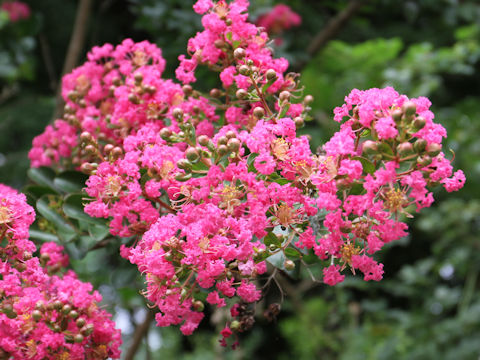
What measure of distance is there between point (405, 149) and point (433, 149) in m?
0.05

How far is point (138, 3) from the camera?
288 cm

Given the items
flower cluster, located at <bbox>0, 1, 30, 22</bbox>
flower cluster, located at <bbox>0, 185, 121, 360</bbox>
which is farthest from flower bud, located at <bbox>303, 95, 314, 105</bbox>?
flower cluster, located at <bbox>0, 1, 30, 22</bbox>

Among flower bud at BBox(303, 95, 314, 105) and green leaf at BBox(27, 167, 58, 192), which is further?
green leaf at BBox(27, 167, 58, 192)

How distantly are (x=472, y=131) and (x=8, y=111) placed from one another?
314 centimetres

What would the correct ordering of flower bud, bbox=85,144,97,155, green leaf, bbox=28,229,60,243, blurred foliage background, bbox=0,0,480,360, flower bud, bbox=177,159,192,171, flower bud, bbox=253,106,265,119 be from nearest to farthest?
1. flower bud, bbox=177,159,192,171
2. flower bud, bbox=253,106,265,119
3. flower bud, bbox=85,144,97,155
4. green leaf, bbox=28,229,60,243
5. blurred foliage background, bbox=0,0,480,360

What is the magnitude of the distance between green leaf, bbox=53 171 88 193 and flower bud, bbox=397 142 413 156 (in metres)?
0.84

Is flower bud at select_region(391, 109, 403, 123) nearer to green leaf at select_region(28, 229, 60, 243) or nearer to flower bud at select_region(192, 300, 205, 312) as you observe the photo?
flower bud at select_region(192, 300, 205, 312)

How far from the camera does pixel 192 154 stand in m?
1.08

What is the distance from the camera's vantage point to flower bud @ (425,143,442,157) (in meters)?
0.99

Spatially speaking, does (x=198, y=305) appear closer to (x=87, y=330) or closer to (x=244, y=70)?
(x=87, y=330)

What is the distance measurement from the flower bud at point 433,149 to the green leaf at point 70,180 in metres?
0.88

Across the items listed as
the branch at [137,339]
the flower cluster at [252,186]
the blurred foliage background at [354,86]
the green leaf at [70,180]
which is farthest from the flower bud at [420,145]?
the blurred foliage background at [354,86]

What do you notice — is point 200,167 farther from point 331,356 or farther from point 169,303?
point 331,356

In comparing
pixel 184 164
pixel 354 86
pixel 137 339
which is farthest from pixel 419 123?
pixel 354 86
